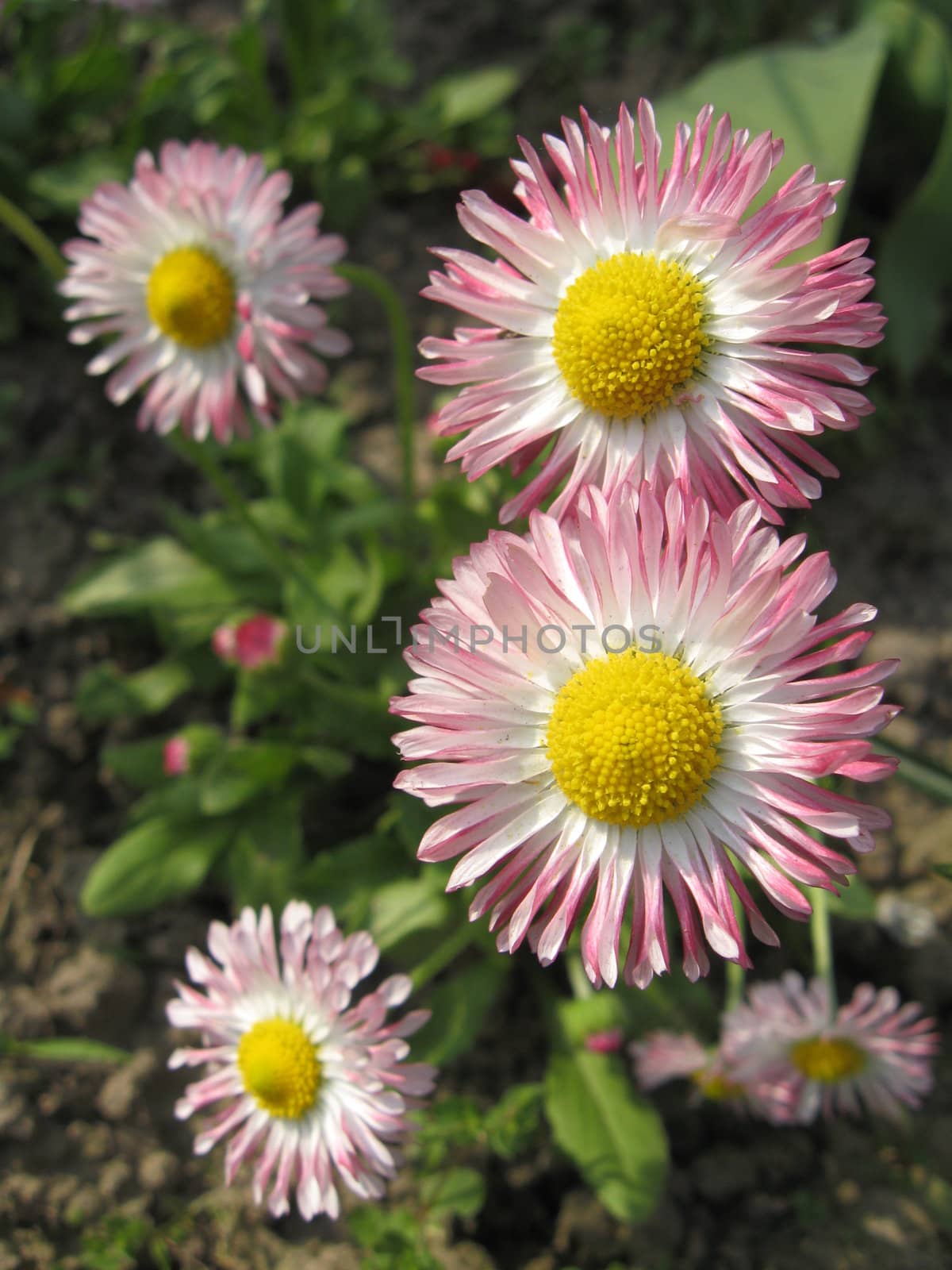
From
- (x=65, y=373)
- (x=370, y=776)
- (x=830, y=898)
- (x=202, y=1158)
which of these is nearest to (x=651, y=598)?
(x=830, y=898)

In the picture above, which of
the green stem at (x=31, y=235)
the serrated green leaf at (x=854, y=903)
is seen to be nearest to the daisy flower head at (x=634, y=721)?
the serrated green leaf at (x=854, y=903)

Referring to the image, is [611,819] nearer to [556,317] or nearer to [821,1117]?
[556,317]

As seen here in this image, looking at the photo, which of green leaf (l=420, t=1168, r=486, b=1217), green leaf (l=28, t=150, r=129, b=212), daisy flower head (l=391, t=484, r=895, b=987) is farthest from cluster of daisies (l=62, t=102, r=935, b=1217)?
green leaf (l=28, t=150, r=129, b=212)

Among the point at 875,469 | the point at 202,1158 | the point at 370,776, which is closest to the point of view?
the point at 202,1158

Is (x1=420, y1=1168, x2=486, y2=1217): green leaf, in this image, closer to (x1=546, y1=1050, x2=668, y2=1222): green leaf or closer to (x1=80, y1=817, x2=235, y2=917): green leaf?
(x1=546, y1=1050, x2=668, y2=1222): green leaf

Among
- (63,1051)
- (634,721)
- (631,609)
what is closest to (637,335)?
(631,609)

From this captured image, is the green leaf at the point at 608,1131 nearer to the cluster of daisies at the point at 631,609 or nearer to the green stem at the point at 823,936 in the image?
the green stem at the point at 823,936

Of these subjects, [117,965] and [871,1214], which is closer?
[871,1214]
